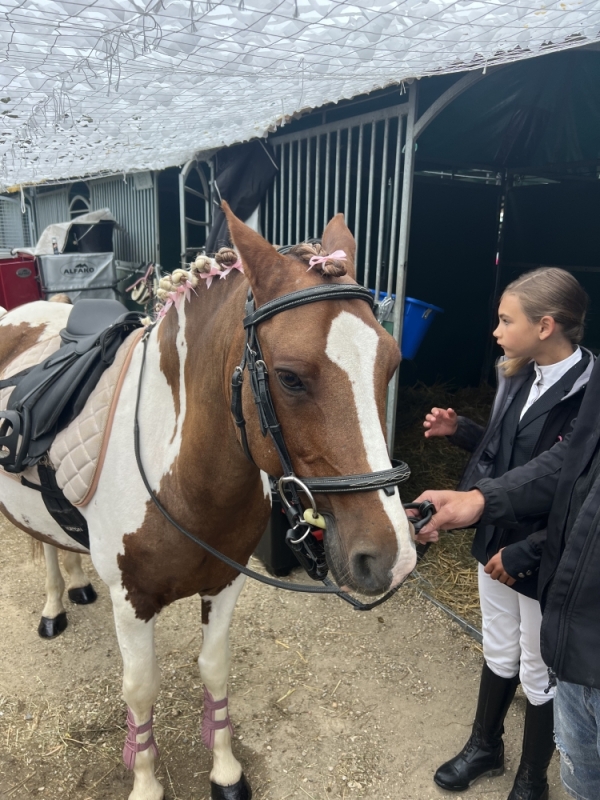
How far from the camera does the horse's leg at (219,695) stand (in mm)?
1932

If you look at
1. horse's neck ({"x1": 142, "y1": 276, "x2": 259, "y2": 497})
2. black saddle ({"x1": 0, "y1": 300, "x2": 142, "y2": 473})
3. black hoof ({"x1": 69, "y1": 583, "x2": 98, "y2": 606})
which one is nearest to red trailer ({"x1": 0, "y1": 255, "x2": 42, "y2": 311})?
black hoof ({"x1": 69, "y1": 583, "x2": 98, "y2": 606})

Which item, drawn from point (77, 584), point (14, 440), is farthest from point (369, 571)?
point (77, 584)

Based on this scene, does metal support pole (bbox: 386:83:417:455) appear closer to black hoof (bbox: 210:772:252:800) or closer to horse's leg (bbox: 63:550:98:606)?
black hoof (bbox: 210:772:252:800)

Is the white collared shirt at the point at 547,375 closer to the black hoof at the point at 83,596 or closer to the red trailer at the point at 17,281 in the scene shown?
the black hoof at the point at 83,596

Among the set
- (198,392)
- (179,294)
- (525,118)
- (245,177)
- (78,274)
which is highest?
(525,118)

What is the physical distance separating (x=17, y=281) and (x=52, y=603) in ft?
13.9

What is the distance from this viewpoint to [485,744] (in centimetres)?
202

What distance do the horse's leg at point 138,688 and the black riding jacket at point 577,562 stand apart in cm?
126

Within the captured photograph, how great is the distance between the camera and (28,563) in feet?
11.4

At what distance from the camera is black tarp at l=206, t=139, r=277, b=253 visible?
13.0ft

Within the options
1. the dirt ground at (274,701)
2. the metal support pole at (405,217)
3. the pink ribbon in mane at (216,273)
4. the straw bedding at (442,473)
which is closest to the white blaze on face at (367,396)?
the pink ribbon in mane at (216,273)

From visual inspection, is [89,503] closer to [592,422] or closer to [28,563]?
[592,422]

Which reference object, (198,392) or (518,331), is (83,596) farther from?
(518,331)

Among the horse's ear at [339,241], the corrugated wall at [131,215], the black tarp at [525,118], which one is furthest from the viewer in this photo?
the corrugated wall at [131,215]
